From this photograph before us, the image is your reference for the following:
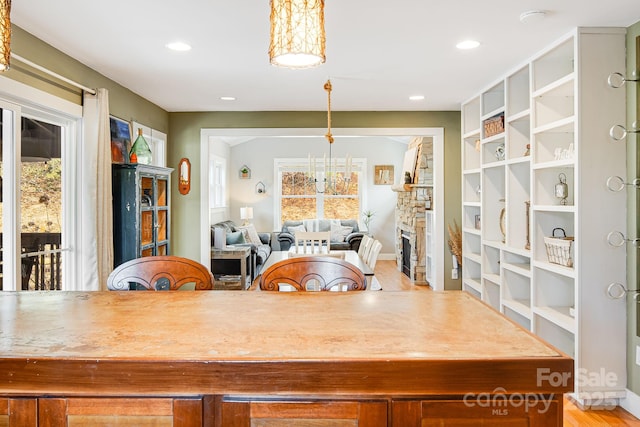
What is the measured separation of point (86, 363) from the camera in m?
1.00

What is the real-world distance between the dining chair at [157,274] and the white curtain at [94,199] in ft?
6.32

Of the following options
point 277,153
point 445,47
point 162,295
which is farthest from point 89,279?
point 277,153

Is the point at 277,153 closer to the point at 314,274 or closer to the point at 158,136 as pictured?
the point at 158,136

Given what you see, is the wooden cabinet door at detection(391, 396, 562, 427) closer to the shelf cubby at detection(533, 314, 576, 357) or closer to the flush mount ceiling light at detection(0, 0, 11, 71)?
the flush mount ceiling light at detection(0, 0, 11, 71)

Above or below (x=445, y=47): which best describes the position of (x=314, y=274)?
below

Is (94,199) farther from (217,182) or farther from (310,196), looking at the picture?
(310,196)

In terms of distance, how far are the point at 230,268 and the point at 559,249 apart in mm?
4697

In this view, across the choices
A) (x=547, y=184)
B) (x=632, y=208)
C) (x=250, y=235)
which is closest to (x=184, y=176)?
(x=250, y=235)

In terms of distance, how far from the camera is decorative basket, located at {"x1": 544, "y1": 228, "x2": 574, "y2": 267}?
318cm

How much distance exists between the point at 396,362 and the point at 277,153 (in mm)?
9750

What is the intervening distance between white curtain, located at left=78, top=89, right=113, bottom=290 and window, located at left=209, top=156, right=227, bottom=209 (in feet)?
16.7

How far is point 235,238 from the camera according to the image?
8039 millimetres

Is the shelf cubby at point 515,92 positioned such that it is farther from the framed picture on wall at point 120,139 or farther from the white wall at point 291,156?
the white wall at point 291,156

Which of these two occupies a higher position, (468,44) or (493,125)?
(468,44)
